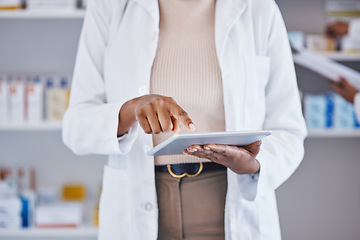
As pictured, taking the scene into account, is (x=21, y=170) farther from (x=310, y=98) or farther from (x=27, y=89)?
(x=310, y=98)

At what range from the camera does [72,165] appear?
2.49m

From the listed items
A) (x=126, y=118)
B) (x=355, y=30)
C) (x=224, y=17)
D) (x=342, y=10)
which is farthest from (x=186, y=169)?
(x=342, y=10)

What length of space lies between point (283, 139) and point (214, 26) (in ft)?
1.26

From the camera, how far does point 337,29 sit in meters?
2.39

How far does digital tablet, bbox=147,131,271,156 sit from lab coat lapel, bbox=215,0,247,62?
0.36 meters

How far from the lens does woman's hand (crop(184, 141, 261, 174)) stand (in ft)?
3.07

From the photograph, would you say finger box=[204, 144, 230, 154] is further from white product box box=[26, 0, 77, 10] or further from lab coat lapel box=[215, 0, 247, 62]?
white product box box=[26, 0, 77, 10]

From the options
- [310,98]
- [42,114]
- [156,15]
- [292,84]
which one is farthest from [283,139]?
[42,114]

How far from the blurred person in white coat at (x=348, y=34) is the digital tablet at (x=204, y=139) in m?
1.22

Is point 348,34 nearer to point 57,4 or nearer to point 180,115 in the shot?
point 57,4

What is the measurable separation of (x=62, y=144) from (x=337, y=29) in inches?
65.5

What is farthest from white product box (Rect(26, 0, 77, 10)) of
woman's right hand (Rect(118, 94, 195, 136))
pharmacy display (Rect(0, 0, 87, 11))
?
woman's right hand (Rect(118, 94, 195, 136))

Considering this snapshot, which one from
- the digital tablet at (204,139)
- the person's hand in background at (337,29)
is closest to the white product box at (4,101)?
the digital tablet at (204,139)

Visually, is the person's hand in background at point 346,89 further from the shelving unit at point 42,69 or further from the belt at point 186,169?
the shelving unit at point 42,69
